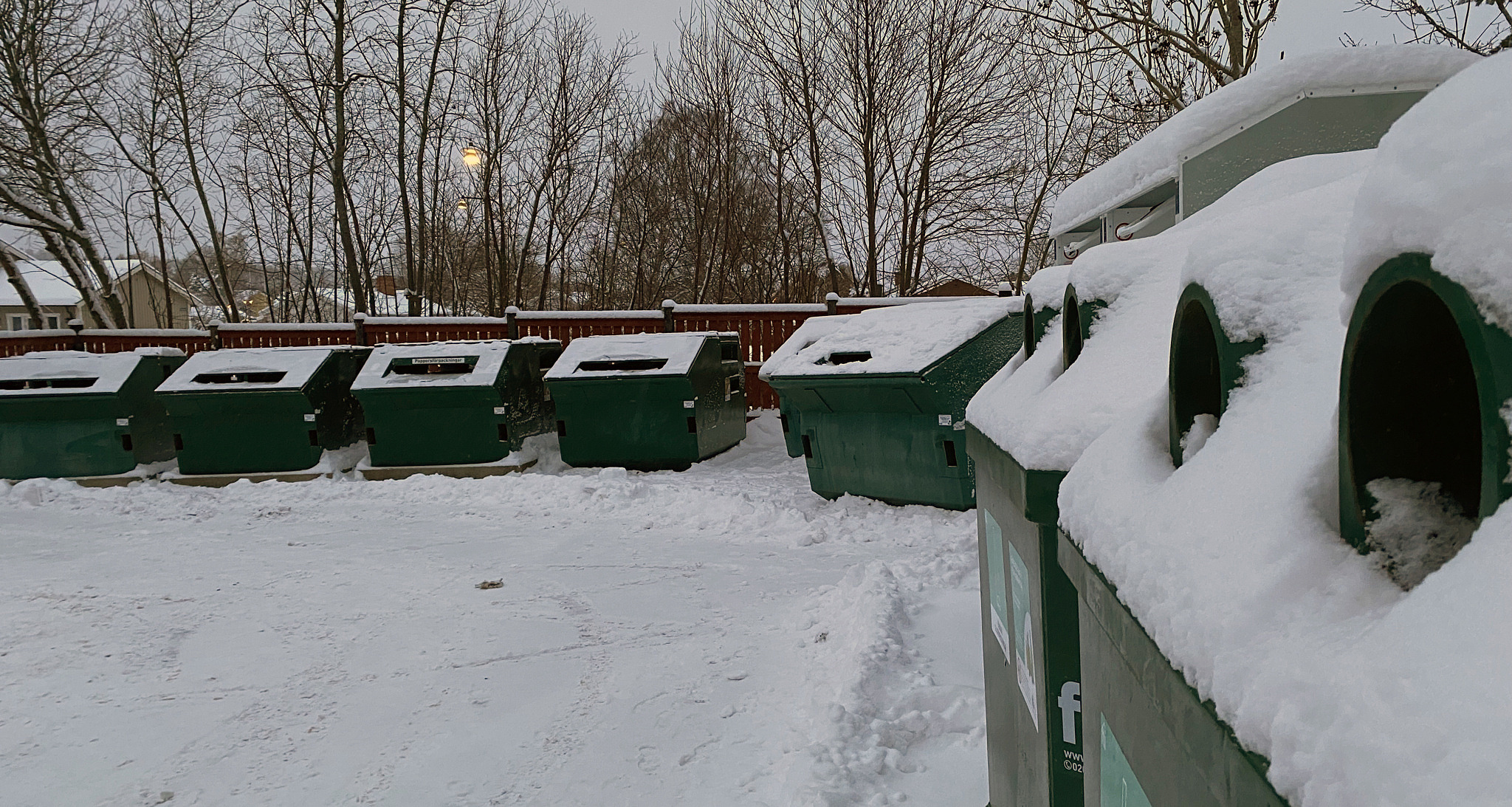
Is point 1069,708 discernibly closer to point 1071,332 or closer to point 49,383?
point 1071,332

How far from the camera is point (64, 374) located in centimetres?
818

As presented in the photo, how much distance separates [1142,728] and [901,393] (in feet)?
15.8

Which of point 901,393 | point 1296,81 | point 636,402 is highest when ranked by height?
point 1296,81

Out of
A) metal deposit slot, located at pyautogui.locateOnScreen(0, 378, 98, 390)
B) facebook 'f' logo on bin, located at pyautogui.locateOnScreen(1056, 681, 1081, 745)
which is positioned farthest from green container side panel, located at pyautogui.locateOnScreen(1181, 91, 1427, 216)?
metal deposit slot, located at pyautogui.locateOnScreen(0, 378, 98, 390)

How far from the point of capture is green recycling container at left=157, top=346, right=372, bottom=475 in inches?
313

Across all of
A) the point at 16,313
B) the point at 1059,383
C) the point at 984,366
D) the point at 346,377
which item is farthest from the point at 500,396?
the point at 16,313

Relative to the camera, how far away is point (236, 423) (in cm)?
806

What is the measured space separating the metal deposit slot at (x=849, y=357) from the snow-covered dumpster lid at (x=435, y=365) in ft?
10.7

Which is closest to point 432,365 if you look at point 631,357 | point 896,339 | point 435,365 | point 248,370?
point 435,365

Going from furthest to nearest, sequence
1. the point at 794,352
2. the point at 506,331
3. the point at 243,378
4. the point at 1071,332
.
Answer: the point at 506,331
the point at 243,378
the point at 794,352
the point at 1071,332

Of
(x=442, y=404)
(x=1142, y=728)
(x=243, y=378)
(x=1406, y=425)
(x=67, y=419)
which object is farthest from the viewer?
(x=243, y=378)

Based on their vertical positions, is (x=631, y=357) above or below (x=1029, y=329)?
below

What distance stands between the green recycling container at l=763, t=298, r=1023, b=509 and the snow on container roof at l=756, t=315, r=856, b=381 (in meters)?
0.17

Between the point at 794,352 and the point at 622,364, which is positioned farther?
the point at 622,364
